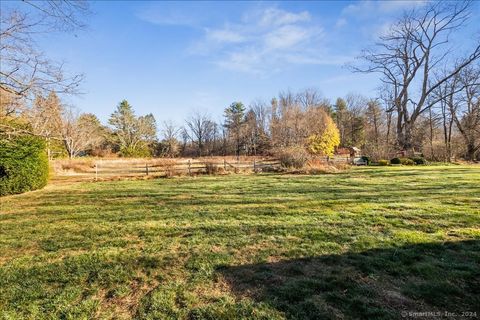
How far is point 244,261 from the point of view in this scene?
3.72 m

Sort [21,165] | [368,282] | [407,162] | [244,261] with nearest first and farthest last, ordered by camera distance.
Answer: [368,282]
[244,261]
[21,165]
[407,162]

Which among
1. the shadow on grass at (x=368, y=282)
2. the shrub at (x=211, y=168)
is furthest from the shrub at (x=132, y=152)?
the shadow on grass at (x=368, y=282)

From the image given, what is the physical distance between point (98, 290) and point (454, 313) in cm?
361

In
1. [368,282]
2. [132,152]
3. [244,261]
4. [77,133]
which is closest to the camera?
[368,282]

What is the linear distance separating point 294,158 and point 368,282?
1584 cm

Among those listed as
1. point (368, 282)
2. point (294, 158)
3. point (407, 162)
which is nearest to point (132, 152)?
point (294, 158)

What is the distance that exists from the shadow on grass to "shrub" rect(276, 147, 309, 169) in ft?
47.7

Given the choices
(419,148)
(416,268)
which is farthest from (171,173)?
(419,148)

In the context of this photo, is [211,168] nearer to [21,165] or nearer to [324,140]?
[21,165]

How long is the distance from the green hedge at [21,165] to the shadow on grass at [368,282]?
11118 millimetres

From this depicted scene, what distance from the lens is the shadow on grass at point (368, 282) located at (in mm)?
2557

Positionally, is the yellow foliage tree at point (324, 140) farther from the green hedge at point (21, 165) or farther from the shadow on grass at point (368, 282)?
the shadow on grass at point (368, 282)

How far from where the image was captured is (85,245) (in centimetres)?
449

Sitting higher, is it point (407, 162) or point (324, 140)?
point (324, 140)
